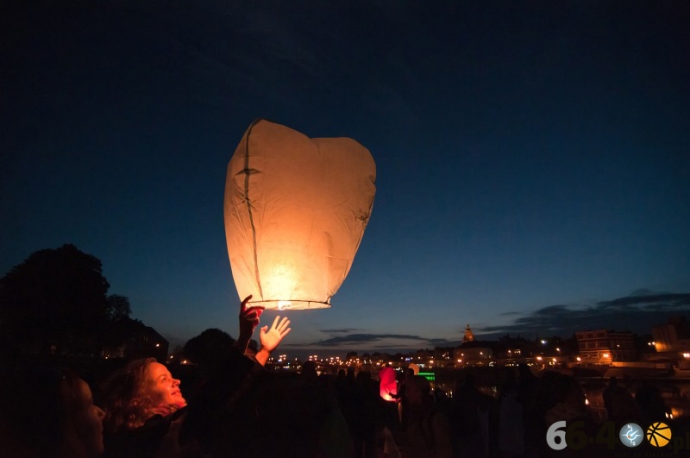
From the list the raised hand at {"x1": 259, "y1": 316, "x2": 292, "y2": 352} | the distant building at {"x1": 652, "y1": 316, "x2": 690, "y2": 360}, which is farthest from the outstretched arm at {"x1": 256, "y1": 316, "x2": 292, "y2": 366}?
the distant building at {"x1": 652, "y1": 316, "x2": 690, "y2": 360}

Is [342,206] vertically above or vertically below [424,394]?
above

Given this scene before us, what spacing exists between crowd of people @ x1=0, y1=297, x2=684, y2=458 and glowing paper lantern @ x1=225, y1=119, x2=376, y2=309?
1.12 feet

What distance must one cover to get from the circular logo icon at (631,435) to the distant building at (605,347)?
99072 mm

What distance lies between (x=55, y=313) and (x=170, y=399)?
95.7ft

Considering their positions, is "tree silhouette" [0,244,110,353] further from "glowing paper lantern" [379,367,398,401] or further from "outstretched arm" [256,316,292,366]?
"outstretched arm" [256,316,292,366]

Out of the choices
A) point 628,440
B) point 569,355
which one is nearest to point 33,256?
point 628,440

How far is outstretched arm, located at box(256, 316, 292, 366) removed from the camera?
235 cm

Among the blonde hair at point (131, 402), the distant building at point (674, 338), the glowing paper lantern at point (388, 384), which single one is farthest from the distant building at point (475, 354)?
the blonde hair at point (131, 402)

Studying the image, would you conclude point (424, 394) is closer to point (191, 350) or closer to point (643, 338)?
point (191, 350)

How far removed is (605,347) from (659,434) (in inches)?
4102

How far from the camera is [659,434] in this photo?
421 cm

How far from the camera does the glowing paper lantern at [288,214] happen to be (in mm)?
2441

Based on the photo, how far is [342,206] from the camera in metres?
2.65

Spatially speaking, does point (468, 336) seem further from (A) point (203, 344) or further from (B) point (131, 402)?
(B) point (131, 402)
